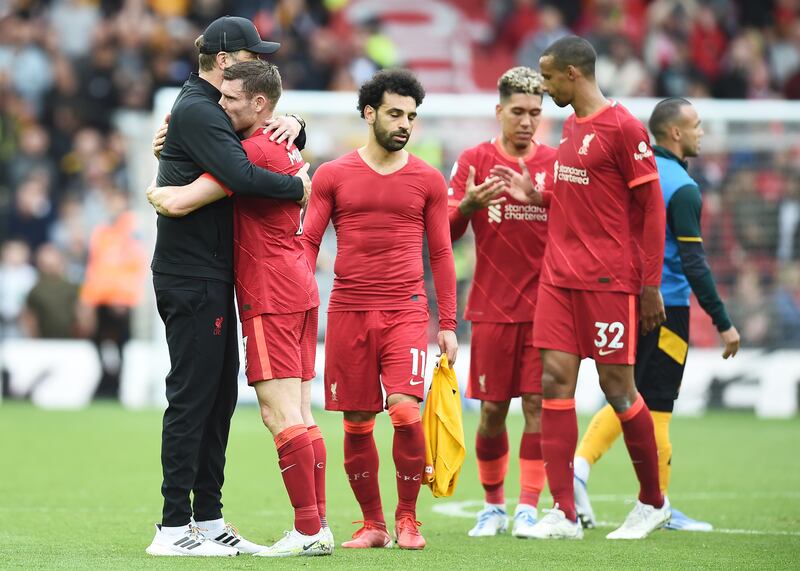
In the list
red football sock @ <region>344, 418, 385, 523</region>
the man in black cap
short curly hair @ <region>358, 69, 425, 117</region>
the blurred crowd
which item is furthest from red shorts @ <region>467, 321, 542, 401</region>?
the blurred crowd

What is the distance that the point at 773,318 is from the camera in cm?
1733

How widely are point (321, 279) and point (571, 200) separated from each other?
861 cm

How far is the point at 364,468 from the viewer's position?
25.2 feet

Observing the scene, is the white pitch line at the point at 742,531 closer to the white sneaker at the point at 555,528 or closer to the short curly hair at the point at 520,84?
the white sneaker at the point at 555,528

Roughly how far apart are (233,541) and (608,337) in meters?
2.33

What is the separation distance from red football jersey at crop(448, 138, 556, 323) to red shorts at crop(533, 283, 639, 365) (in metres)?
0.62

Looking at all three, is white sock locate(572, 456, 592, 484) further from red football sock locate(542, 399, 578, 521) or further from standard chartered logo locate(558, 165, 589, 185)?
standard chartered logo locate(558, 165, 589, 185)

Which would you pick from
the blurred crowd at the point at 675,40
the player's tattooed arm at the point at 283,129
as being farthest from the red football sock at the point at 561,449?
the blurred crowd at the point at 675,40

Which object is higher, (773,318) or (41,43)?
(41,43)

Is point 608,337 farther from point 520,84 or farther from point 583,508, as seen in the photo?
point 520,84

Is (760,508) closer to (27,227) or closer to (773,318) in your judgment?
(773,318)

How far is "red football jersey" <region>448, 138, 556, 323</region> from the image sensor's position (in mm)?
8648

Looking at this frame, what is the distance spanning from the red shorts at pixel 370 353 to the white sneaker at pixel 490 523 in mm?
1106

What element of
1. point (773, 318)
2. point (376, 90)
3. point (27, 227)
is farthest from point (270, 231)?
point (27, 227)
